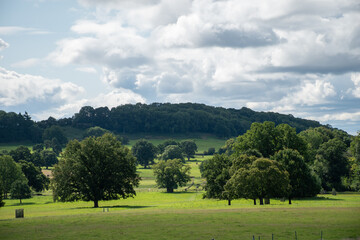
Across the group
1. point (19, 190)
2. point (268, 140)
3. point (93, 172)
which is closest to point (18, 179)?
point (19, 190)

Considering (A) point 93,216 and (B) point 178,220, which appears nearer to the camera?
(B) point 178,220

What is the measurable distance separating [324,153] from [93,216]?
77.7 meters

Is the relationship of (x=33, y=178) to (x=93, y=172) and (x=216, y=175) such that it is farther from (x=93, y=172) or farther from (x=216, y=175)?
(x=216, y=175)

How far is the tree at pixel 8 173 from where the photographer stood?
117 m

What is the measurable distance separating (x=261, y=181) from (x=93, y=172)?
30.1 m

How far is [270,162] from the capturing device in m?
71.3

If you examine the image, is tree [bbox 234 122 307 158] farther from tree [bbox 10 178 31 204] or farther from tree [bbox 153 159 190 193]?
tree [bbox 10 178 31 204]

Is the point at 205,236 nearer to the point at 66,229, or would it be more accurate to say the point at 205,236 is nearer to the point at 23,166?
the point at 66,229

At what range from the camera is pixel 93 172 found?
7638 cm

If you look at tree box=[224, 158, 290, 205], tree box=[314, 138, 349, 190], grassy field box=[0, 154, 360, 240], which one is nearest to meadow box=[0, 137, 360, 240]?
grassy field box=[0, 154, 360, 240]

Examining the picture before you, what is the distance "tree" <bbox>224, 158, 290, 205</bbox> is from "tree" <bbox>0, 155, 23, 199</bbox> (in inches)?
2856

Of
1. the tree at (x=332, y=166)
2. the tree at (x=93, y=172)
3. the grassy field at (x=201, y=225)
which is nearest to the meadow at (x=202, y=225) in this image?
the grassy field at (x=201, y=225)

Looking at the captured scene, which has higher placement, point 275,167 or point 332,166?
point 275,167

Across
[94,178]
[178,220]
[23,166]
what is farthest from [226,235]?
[23,166]
